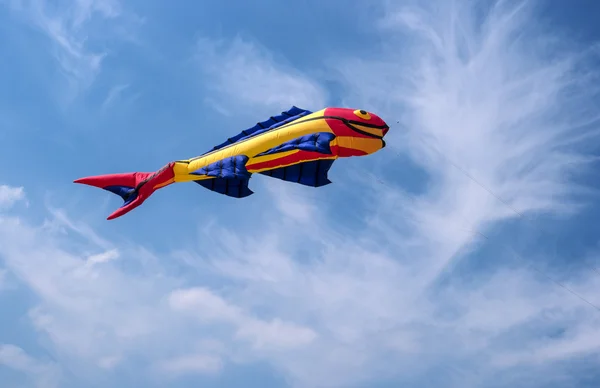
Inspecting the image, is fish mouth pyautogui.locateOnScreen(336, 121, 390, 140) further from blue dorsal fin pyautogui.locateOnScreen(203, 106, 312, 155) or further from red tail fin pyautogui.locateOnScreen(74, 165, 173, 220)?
red tail fin pyautogui.locateOnScreen(74, 165, 173, 220)

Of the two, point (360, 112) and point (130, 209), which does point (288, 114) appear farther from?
point (130, 209)

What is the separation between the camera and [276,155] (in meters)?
39.4

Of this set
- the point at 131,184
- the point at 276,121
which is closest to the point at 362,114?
the point at 276,121

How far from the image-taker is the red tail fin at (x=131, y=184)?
137 feet

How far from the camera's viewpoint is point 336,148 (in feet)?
127

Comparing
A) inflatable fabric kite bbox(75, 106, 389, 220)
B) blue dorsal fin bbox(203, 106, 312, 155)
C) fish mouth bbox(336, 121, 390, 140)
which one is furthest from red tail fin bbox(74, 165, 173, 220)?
fish mouth bbox(336, 121, 390, 140)

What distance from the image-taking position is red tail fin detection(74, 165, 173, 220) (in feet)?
137

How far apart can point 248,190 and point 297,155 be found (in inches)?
146

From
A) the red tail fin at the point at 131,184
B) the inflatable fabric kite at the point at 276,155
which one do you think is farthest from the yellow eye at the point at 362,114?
the red tail fin at the point at 131,184

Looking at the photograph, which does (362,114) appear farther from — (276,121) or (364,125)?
(276,121)

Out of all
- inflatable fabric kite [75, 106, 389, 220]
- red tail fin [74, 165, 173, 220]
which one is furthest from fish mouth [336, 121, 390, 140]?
red tail fin [74, 165, 173, 220]

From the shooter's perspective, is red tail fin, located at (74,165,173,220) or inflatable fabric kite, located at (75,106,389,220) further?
red tail fin, located at (74,165,173,220)

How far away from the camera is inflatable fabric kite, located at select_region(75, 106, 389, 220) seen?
38688mm

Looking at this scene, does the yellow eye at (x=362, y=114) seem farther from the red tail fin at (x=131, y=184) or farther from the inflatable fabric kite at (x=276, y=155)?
the red tail fin at (x=131, y=184)
